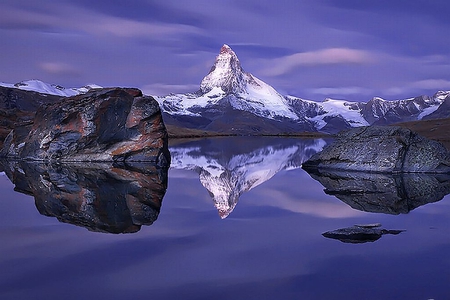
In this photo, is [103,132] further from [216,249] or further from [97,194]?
[216,249]

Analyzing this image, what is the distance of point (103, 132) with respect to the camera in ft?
139

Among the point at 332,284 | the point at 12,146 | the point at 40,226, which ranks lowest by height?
the point at 332,284

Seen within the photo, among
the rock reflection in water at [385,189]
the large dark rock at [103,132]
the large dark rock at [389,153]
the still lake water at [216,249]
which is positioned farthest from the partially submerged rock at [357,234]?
the large dark rock at [103,132]

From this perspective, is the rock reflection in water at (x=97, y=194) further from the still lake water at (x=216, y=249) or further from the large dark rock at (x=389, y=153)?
the large dark rock at (x=389, y=153)

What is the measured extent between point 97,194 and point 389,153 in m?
21.4

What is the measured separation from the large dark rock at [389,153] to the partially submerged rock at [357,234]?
66.6 feet

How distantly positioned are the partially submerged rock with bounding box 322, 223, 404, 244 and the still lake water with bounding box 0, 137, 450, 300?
0.27m

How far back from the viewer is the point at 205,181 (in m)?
31.0

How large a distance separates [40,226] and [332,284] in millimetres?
9809

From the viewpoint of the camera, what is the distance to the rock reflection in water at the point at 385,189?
20406mm

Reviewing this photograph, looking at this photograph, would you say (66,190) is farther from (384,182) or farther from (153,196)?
(384,182)

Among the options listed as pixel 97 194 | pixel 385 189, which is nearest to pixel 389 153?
pixel 385 189

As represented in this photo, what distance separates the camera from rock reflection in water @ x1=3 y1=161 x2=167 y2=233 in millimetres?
16297

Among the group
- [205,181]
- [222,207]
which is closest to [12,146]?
[205,181]
